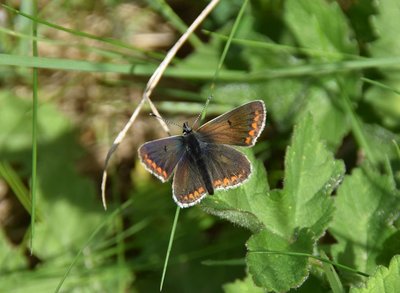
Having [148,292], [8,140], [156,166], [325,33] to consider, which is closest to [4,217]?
[8,140]

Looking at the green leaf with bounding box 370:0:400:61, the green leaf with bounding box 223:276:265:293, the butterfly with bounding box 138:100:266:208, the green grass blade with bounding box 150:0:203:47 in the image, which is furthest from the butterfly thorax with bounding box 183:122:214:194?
the green leaf with bounding box 370:0:400:61

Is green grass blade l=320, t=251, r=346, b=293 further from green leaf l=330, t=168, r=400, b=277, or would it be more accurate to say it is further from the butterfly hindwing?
the butterfly hindwing

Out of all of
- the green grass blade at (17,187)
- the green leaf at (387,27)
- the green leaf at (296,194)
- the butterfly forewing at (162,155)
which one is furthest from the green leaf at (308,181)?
the green grass blade at (17,187)

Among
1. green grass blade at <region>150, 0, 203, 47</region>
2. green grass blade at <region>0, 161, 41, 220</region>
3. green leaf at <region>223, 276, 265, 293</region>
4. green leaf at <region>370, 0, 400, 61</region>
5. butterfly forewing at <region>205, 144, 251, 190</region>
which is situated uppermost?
green leaf at <region>370, 0, 400, 61</region>

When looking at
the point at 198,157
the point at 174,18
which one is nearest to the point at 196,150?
the point at 198,157

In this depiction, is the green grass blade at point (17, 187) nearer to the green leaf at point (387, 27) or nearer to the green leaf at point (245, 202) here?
the green leaf at point (245, 202)

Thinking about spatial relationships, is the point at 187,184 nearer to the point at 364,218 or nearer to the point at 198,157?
the point at 198,157

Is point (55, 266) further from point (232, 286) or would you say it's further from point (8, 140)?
point (232, 286)
